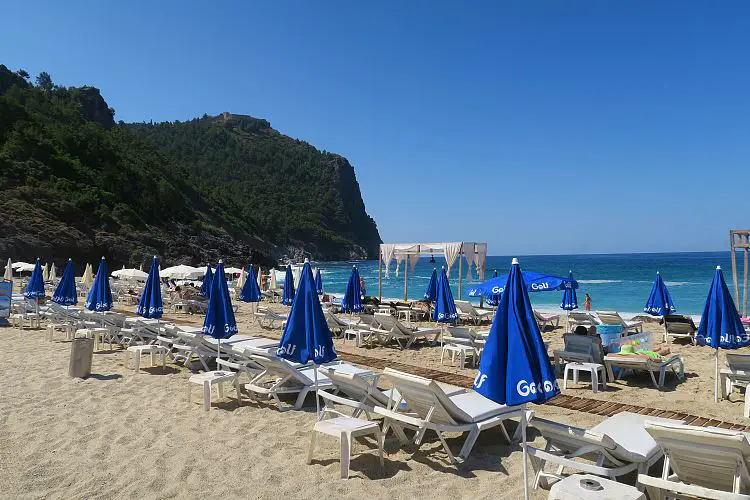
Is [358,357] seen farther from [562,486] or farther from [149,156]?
[149,156]

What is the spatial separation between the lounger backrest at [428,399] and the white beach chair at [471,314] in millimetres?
10453

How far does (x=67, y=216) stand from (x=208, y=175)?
2999 inches

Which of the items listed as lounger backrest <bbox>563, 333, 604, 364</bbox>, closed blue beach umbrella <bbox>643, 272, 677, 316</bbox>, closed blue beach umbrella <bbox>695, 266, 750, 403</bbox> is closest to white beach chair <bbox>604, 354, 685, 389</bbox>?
lounger backrest <bbox>563, 333, 604, 364</bbox>

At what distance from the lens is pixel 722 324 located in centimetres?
637

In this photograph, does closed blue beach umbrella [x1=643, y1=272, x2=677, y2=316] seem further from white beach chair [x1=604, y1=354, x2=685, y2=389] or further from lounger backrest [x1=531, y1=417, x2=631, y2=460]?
lounger backrest [x1=531, y1=417, x2=631, y2=460]

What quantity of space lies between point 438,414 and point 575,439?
3.93 feet

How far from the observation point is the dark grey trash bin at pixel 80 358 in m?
7.45

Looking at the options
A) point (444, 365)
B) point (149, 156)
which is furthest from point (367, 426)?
point (149, 156)

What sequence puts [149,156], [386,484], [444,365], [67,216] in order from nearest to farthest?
[386,484] < [444,365] < [67,216] < [149,156]

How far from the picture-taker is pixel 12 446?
4754mm

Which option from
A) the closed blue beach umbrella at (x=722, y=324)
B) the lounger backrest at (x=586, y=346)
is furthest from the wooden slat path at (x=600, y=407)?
the lounger backrest at (x=586, y=346)

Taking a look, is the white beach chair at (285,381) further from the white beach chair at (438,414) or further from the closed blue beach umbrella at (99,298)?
the closed blue beach umbrella at (99,298)

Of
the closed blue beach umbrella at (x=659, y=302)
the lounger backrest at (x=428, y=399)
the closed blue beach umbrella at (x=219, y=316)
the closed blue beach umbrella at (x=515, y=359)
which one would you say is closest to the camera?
the closed blue beach umbrella at (x=515, y=359)

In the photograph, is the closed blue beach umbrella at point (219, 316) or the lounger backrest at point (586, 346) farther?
the lounger backrest at point (586, 346)
